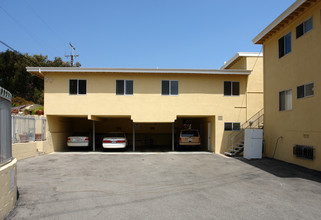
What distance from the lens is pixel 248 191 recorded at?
24.0 ft

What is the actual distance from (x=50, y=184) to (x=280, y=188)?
7.00m

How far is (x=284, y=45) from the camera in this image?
1321cm

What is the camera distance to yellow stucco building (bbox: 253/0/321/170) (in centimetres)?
1058

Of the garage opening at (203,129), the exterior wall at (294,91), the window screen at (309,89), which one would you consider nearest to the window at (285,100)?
the exterior wall at (294,91)

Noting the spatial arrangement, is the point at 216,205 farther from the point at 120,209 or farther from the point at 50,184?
the point at 50,184

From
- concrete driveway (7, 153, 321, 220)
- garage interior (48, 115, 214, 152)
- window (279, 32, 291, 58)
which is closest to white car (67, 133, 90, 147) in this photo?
garage interior (48, 115, 214, 152)

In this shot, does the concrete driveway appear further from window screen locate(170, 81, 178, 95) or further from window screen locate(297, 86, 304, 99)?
window screen locate(170, 81, 178, 95)

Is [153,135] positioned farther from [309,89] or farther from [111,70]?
[309,89]

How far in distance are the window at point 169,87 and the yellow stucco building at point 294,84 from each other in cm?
546

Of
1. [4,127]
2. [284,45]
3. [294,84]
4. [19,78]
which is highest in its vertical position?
[19,78]

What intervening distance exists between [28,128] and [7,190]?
956 cm

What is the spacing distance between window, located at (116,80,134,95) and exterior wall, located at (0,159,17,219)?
10941mm

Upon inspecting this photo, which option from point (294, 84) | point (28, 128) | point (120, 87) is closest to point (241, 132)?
point (294, 84)

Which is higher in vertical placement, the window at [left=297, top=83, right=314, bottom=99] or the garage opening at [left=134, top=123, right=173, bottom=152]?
the window at [left=297, top=83, right=314, bottom=99]
